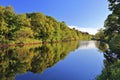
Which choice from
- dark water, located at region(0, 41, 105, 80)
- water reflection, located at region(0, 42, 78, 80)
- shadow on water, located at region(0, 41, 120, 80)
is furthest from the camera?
water reflection, located at region(0, 42, 78, 80)

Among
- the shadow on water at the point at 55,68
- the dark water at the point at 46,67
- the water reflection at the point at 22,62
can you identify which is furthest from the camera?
the water reflection at the point at 22,62

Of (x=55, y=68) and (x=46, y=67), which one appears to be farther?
(x=46, y=67)

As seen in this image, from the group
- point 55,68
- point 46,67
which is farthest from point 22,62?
point 55,68

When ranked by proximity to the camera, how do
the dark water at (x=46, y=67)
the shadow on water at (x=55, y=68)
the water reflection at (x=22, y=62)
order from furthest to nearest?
1. the water reflection at (x=22, y=62)
2. the dark water at (x=46, y=67)
3. the shadow on water at (x=55, y=68)

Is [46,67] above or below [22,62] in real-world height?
below

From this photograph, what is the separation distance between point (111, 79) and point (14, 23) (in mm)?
64506

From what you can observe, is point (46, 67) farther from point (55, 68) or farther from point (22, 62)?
point (22, 62)

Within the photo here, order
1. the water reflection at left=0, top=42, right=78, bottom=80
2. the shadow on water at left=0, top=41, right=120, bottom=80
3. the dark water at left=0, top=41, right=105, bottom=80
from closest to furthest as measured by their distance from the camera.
Result: the shadow on water at left=0, top=41, right=120, bottom=80 < the dark water at left=0, top=41, right=105, bottom=80 < the water reflection at left=0, top=42, right=78, bottom=80

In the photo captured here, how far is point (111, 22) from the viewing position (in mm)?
56062

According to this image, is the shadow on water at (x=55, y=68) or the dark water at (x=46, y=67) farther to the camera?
the dark water at (x=46, y=67)

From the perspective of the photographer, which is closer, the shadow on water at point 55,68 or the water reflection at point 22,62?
the shadow on water at point 55,68

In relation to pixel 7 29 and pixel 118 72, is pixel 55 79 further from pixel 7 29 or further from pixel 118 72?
pixel 7 29

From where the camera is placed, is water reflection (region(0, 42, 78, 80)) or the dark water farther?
water reflection (region(0, 42, 78, 80))

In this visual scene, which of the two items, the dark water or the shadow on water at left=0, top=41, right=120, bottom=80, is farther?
the dark water
